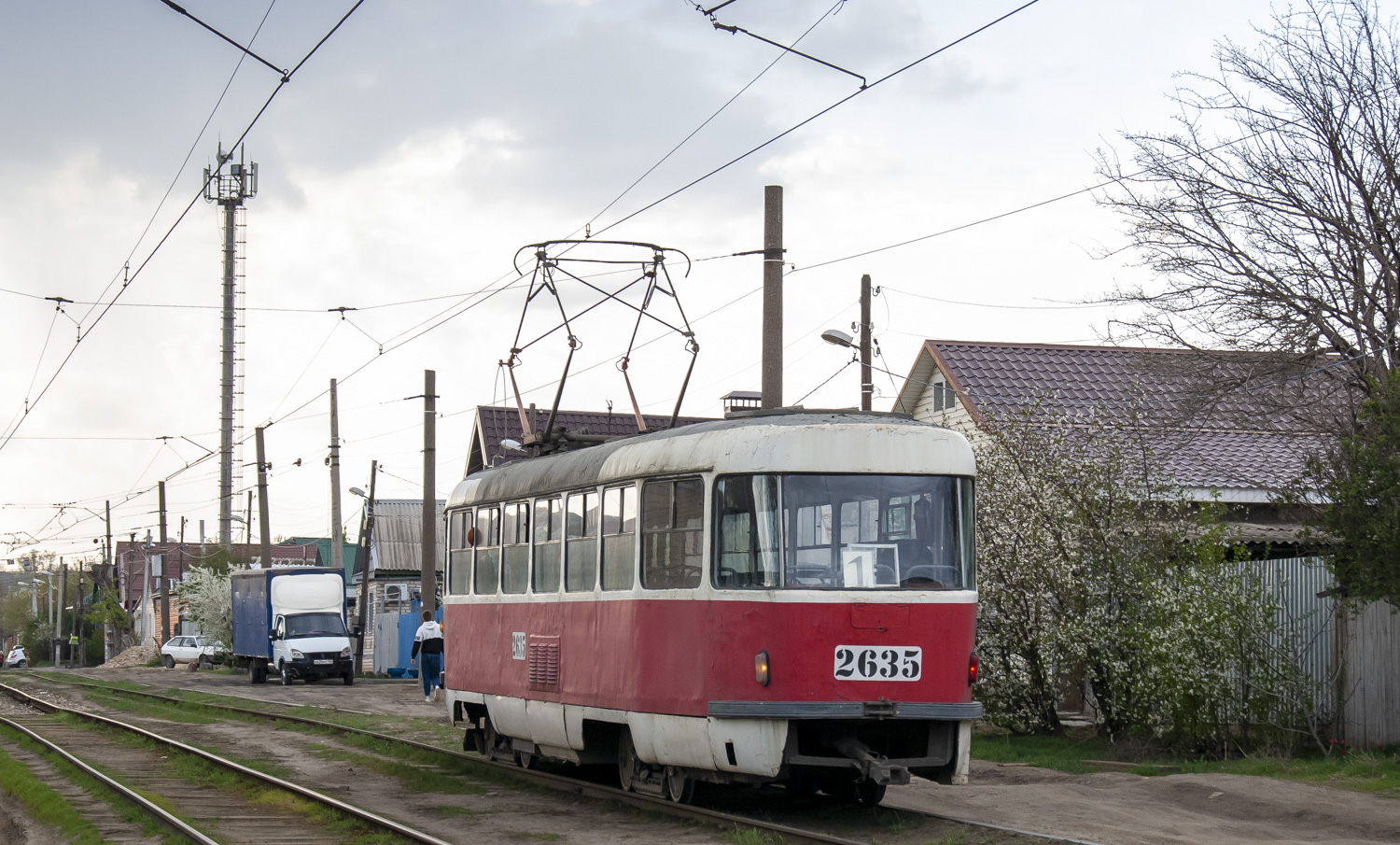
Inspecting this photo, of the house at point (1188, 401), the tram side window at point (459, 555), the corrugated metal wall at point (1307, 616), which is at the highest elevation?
the house at point (1188, 401)

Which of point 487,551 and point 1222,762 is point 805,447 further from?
point 1222,762

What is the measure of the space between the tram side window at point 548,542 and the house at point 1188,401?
638cm

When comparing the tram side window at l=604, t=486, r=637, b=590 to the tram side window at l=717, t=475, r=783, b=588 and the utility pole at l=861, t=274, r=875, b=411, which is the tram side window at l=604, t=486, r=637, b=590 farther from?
the utility pole at l=861, t=274, r=875, b=411

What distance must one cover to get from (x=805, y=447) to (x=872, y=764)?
2.17 metres

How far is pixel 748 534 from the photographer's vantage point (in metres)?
10.6

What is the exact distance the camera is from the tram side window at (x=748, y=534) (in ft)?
34.4

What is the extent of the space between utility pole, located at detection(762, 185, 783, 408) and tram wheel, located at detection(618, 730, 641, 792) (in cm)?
427

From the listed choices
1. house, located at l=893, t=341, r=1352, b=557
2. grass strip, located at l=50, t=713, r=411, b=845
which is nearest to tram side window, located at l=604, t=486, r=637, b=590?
grass strip, located at l=50, t=713, r=411, b=845

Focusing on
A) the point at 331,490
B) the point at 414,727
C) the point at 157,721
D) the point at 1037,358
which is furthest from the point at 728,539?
the point at 331,490

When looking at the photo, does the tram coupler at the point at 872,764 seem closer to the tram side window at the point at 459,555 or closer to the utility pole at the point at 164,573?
the tram side window at the point at 459,555

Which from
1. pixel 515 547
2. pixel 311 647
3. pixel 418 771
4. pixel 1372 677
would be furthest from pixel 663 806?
pixel 311 647

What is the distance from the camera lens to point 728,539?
10625mm

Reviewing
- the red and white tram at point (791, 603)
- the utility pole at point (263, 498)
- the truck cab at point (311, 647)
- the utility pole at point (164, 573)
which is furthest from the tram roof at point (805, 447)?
the utility pole at point (164, 573)

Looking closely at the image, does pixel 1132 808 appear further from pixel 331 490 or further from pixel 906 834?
pixel 331 490
